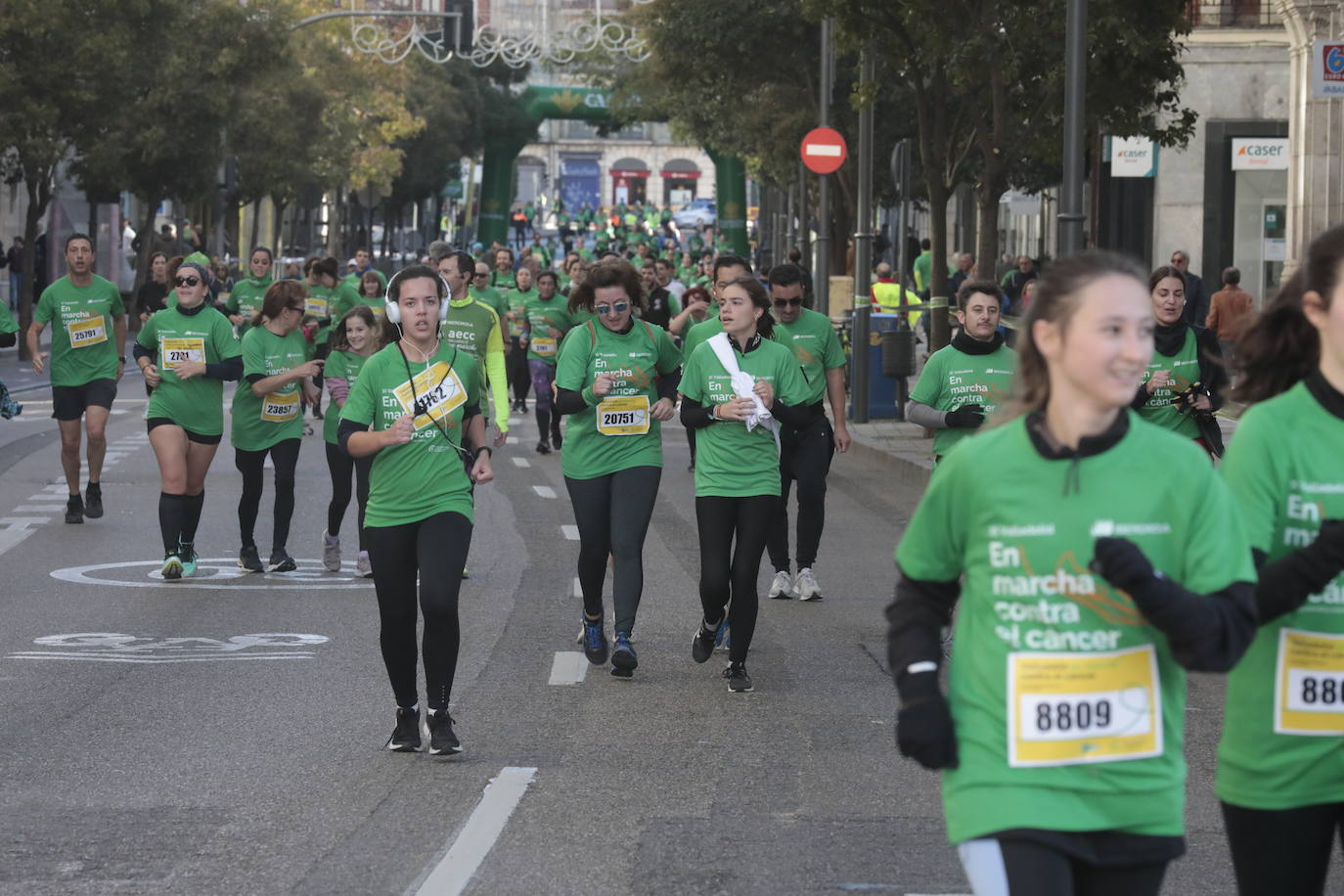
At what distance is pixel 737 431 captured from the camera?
9.59 m

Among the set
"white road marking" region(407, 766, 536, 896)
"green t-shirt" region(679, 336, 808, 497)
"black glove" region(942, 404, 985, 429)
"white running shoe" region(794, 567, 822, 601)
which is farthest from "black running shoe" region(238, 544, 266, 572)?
"white road marking" region(407, 766, 536, 896)

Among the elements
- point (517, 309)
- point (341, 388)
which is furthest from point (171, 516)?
point (517, 309)

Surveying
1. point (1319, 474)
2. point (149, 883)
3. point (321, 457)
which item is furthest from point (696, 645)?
point (321, 457)

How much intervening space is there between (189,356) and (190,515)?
0.95 meters

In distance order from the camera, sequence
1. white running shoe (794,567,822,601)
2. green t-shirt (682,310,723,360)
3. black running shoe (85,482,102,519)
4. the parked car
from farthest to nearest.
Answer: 1. the parked car
2. black running shoe (85,482,102,519)
3. white running shoe (794,567,822,601)
4. green t-shirt (682,310,723,360)

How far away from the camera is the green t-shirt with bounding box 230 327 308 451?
13570mm

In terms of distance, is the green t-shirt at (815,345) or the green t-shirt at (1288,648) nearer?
the green t-shirt at (1288,648)

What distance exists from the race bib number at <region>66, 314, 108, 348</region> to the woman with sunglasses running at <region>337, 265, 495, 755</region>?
8344 mm

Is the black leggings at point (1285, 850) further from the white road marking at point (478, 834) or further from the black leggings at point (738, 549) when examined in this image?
the black leggings at point (738, 549)

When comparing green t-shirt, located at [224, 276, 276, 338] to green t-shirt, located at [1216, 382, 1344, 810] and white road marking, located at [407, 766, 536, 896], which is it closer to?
white road marking, located at [407, 766, 536, 896]

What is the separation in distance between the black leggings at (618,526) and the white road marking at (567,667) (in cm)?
29

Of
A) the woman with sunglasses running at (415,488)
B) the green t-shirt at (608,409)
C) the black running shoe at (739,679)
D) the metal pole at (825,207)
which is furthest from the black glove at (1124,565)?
the metal pole at (825,207)

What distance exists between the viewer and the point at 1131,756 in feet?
12.6

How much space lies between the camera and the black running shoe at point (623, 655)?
9.73 m
